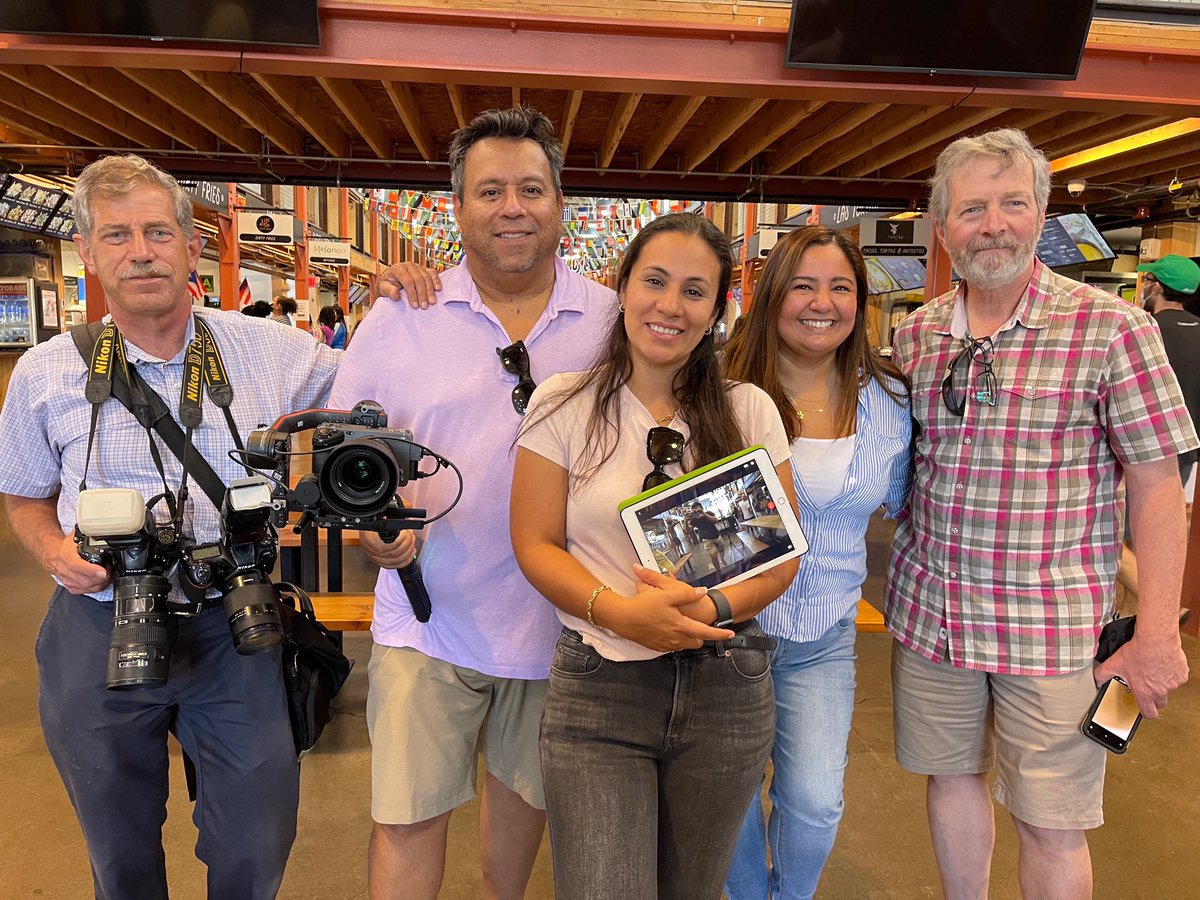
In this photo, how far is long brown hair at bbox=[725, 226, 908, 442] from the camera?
194 cm

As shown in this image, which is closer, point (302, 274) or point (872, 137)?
point (872, 137)

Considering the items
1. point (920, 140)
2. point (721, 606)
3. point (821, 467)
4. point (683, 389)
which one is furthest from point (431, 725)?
point (920, 140)

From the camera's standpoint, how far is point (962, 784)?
209 centimetres

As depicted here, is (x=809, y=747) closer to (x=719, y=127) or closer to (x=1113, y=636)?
(x=1113, y=636)

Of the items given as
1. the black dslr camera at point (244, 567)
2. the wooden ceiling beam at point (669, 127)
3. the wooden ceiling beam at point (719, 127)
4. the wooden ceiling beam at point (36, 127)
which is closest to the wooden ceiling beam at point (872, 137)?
the wooden ceiling beam at point (719, 127)

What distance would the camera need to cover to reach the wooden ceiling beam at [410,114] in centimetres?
491

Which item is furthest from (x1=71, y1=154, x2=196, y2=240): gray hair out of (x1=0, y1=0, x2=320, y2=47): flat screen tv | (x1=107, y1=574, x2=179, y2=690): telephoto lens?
(x1=0, y1=0, x2=320, y2=47): flat screen tv

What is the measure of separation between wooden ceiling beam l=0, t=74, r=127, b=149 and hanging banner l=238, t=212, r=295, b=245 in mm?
3828

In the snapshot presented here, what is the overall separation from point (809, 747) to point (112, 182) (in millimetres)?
1928

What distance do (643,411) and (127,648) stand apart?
1.06m

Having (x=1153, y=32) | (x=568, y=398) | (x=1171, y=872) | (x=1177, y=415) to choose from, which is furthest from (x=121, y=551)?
(x=1153, y=32)

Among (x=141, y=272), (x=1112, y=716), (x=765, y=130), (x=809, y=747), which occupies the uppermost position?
(x=765, y=130)

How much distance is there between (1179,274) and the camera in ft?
16.4

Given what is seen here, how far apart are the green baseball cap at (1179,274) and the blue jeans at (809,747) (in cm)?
442
